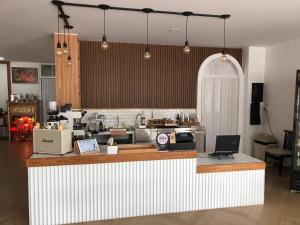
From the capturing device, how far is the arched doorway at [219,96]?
21.8 feet

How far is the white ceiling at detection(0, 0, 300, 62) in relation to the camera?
3.55 meters

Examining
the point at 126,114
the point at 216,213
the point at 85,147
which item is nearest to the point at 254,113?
the point at 126,114

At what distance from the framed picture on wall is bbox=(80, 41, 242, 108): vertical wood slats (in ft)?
16.6

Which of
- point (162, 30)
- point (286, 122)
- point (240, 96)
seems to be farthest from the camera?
point (240, 96)

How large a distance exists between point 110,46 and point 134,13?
2.36 meters

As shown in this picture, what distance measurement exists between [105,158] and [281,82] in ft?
15.2

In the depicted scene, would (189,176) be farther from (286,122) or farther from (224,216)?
(286,122)

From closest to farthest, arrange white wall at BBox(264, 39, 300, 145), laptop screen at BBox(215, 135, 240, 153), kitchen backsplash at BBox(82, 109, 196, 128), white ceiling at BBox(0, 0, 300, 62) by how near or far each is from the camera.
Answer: white ceiling at BBox(0, 0, 300, 62)
laptop screen at BBox(215, 135, 240, 153)
white wall at BBox(264, 39, 300, 145)
kitchen backsplash at BBox(82, 109, 196, 128)

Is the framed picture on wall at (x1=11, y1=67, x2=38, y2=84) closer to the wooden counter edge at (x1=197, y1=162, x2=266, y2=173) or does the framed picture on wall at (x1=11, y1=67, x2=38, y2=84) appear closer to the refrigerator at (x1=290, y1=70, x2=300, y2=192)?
the wooden counter edge at (x1=197, y1=162, x2=266, y2=173)

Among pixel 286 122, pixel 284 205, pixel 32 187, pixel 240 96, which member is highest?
pixel 240 96

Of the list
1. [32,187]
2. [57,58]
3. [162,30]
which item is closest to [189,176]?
[32,187]

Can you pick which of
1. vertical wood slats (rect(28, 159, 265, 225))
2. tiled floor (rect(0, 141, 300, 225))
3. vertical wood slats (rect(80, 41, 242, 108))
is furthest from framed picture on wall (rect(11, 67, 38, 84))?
vertical wood slats (rect(28, 159, 265, 225))

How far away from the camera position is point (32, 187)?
3271 mm

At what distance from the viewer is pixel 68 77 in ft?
17.6
